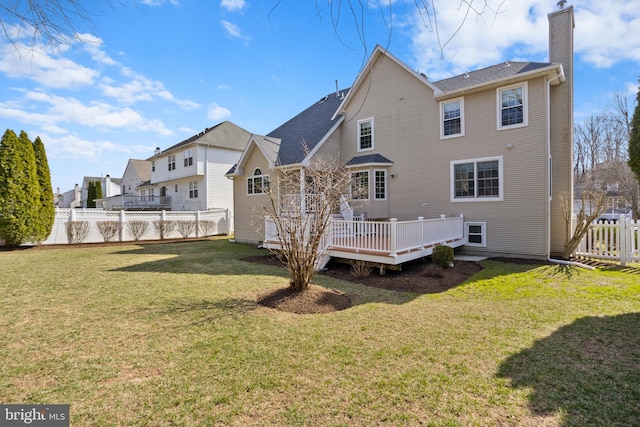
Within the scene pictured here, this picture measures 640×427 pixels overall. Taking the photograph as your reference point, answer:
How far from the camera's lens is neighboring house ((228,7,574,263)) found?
10.3 meters

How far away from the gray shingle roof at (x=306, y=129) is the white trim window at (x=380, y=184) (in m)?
3.12

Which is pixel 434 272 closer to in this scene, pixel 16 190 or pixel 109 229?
pixel 109 229

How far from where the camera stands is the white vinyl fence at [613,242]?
922 cm

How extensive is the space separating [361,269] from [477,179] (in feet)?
20.3

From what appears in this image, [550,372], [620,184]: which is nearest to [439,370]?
[550,372]

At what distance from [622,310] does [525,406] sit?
14.3 ft

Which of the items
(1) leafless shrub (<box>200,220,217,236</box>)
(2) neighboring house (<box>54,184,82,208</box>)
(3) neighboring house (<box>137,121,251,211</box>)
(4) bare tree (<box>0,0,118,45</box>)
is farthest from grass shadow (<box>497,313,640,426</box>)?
(2) neighboring house (<box>54,184,82,208</box>)

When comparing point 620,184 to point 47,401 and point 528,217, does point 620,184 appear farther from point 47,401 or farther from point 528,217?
point 47,401

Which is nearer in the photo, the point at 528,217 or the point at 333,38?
the point at 333,38

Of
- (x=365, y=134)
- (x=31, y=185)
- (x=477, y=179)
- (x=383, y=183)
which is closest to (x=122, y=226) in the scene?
(x=31, y=185)

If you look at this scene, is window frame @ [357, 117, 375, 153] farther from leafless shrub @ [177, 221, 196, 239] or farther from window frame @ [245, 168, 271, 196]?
leafless shrub @ [177, 221, 196, 239]

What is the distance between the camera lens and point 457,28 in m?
2.54

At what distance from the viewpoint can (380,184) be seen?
1344 cm

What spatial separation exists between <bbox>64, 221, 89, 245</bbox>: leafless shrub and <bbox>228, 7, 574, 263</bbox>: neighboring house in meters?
8.88
